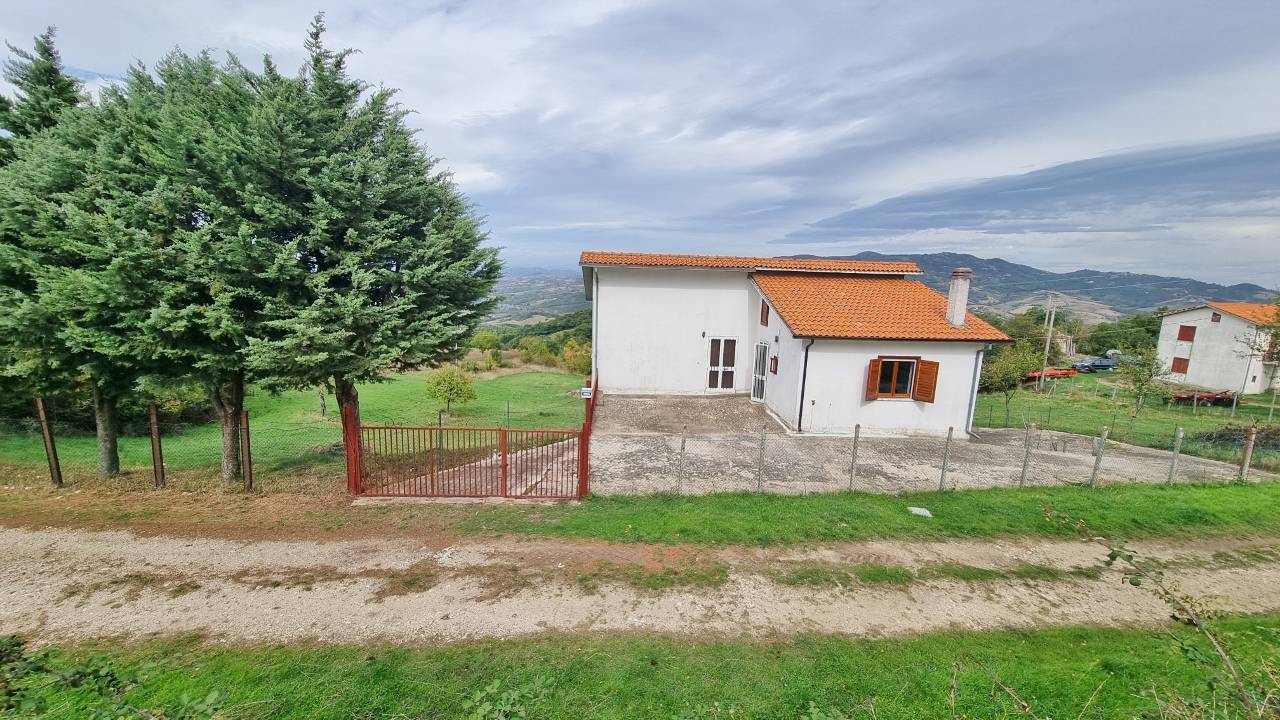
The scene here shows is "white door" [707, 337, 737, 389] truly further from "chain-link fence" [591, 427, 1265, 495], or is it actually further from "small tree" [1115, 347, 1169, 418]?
"small tree" [1115, 347, 1169, 418]

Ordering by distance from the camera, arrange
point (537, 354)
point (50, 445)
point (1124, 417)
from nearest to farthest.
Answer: point (50, 445) → point (1124, 417) → point (537, 354)

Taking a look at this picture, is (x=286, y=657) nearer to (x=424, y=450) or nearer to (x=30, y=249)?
(x=424, y=450)

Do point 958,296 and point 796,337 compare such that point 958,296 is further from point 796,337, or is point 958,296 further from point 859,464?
point 859,464

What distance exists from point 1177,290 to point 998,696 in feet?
743

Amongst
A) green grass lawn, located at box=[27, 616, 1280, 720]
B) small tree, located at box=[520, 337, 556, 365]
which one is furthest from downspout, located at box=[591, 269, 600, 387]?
small tree, located at box=[520, 337, 556, 365]

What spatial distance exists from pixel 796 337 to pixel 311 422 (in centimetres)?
1703

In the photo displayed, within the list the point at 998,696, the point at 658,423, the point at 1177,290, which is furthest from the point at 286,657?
the point at 1177,290

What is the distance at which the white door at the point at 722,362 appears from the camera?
17906 millimetres

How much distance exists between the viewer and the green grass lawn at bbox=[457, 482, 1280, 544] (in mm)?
7742

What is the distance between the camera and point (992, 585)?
257 inches

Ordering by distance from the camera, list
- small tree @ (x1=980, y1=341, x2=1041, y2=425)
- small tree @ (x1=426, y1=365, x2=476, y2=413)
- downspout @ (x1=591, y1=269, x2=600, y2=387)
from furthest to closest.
Answer: small tree @ (x1=980, y1=341, x2=1041, y2=425) < small tree @ (x1=426, y1=365, x2=476, y2=413) < downspout @ (x1=591, y1=269, x2=600, y2=387)

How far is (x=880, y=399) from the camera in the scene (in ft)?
46.5

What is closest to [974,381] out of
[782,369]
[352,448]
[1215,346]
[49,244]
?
[782,369]

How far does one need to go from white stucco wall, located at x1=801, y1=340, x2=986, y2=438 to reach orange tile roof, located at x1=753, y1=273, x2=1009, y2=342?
35 centimetres
